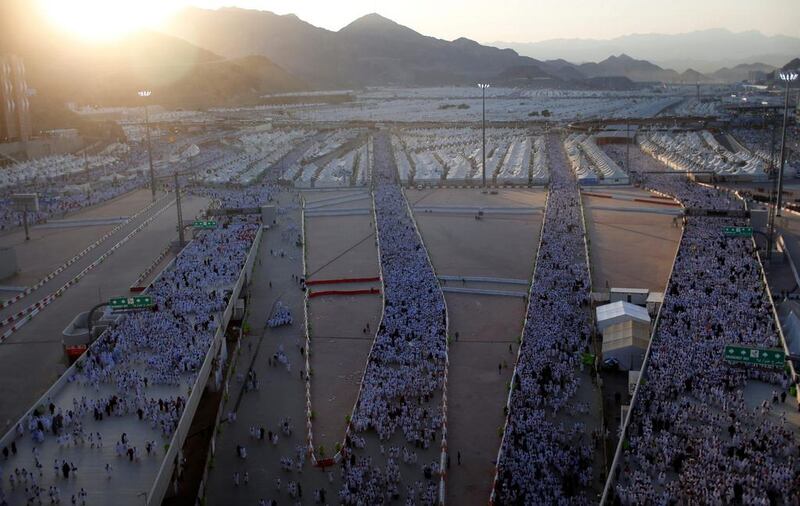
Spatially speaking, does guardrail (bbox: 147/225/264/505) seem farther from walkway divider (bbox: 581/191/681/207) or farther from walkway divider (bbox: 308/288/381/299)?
walkway divider (bbox: 581/191/681/207)

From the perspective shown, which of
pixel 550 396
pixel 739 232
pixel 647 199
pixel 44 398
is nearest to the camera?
pixel 44 398

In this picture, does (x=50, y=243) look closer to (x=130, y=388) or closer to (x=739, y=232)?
(x=130, y=388)

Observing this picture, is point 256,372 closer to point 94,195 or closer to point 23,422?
point 23,422

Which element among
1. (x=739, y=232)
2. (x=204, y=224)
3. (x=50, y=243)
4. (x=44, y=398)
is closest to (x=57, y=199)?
(x=50, y=243)

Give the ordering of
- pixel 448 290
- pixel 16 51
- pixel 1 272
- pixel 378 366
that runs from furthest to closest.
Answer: pixel 16 51, pixel 1 272, pixel 448 290, pixel 378 366

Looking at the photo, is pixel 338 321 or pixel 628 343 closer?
pixel 628 343

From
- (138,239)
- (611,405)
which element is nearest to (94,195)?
(138,239)
